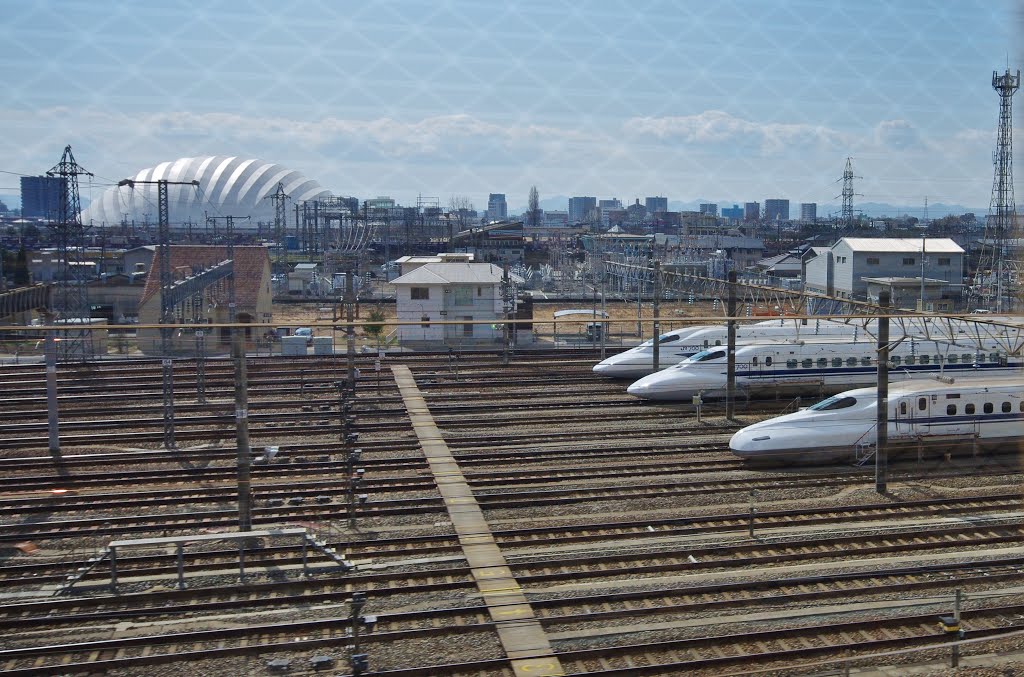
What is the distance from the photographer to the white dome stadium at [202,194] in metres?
49.6

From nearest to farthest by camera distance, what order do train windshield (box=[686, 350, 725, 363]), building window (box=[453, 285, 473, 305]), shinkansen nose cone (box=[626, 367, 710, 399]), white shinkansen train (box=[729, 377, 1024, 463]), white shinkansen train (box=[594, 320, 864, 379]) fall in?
white shinkansen train (box=[729, 377, 1024, 463]) → shinkansen nose cone (box=[626, 367, 710, 399]) → train windshield (box=[686, 350, 725, 363]) → white shinkansen train (box=[594, 320, 864, 379]) → building window (box=[453, 285, 473, 305])

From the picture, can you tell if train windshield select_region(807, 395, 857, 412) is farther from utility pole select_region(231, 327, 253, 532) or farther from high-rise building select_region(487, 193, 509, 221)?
high-rise building select_region(487, 193, 509, 221)

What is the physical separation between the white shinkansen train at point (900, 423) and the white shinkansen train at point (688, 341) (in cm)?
312

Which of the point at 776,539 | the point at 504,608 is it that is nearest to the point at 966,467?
the point at 776,539

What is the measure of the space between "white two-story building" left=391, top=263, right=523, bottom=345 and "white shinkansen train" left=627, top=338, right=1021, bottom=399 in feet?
18.5

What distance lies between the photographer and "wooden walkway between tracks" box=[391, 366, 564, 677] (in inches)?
180

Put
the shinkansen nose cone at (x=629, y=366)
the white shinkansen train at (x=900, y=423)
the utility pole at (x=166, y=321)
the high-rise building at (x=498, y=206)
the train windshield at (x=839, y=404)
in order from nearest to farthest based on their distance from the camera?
the white shinkansen train at (x=900, y=423) < the train windshield at (x=839, y=404) < the utility pole at (x=166, y=321) < the shinkansen nose cone at (x=629, y=366) < the high-rise building at (x=498, y=206)

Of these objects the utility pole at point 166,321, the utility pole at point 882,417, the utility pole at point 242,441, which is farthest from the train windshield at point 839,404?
the utility pole at point 166,321

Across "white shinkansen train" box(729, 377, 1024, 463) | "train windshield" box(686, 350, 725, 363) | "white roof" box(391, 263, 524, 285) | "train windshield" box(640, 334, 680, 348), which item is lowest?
"white shinkansen train" box(729, 377, 1024, 463)

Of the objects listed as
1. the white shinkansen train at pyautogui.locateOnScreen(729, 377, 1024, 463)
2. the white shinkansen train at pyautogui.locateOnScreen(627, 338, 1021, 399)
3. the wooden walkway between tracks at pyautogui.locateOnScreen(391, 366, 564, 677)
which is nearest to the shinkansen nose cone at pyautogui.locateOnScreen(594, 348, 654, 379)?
the white shinkansen train at pyautogui.locateOnScreen(627, 338, 1021, 399)

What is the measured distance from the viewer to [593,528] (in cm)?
650

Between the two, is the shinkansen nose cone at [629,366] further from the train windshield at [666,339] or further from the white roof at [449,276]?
the white roof at [449,276]

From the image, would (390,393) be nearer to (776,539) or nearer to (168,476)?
(168,476)

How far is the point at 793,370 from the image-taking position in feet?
36.0
